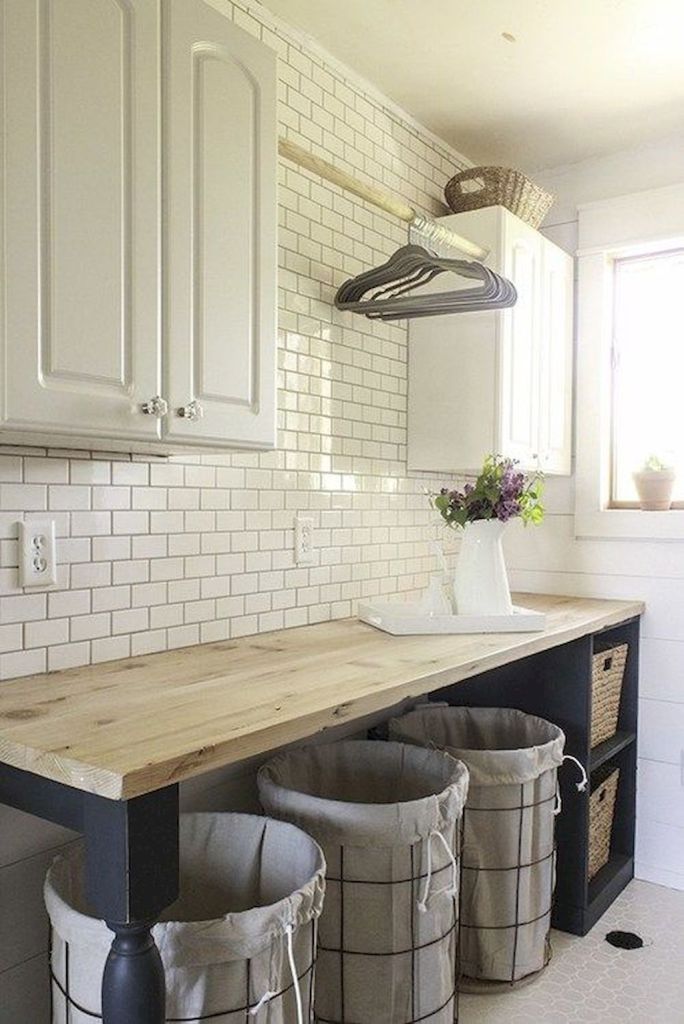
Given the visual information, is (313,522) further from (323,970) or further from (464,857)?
(323,970)

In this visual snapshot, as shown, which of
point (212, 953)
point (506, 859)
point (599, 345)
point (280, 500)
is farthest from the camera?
point (599, 345)

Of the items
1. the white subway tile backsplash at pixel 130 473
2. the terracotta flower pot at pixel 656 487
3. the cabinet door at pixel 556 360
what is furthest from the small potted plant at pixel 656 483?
the white subway tile backsplash at pixel 130 473

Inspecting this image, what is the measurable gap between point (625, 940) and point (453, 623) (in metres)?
1.07

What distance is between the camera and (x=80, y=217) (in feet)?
4.27

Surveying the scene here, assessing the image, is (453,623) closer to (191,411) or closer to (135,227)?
(191,411)

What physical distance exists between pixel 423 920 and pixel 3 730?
924 mm

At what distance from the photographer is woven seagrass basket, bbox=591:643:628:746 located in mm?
2518

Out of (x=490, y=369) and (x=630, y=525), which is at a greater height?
(x=490, y=369)

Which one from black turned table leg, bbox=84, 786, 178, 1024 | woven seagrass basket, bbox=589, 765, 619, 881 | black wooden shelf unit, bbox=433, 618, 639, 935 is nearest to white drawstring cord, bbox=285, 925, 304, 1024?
black turned table leg, bbox=84, 786, 178, 1024

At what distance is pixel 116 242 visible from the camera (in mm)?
1359


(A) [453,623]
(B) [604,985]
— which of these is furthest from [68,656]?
(B) [604,985]

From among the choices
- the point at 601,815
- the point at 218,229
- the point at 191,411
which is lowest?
the point at 601,815

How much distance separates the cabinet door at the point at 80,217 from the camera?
3.99ft

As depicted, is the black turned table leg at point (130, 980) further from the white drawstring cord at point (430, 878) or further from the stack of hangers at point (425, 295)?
the stack of hangers at point (425, 295)
